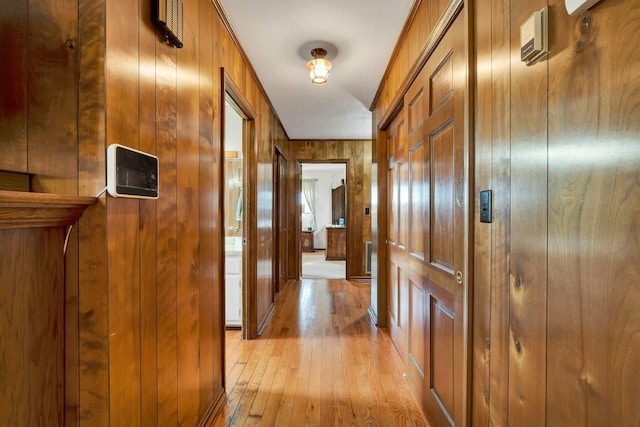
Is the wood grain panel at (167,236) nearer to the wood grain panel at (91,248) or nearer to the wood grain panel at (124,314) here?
the wood grain panel at (124,314)

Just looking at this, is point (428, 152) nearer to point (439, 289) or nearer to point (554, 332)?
point (439, 289)

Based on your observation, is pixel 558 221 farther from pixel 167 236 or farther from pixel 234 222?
pixel 234 222

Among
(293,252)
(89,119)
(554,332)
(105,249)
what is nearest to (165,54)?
(89,119)

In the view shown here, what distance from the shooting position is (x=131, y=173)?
0.98 meters

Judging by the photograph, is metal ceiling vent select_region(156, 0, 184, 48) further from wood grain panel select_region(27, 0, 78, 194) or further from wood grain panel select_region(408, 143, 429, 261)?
wood grain panel select_region(408, 143, 429, 261)

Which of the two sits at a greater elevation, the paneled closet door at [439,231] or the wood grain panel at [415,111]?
the wood grain panel at [415,111]

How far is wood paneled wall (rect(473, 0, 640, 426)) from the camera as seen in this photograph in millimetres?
605

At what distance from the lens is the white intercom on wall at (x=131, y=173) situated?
0.90 meters

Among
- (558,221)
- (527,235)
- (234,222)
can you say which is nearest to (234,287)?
(234,222)

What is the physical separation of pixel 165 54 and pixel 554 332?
163 centimetres

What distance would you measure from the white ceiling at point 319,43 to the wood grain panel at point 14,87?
3.82 feet

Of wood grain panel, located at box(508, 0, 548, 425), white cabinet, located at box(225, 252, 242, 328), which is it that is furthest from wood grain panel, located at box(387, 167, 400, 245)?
wood grain panel, located at box(508, 0, 548, 425)

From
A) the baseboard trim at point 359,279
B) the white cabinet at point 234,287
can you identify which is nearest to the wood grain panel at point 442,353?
the white cabinet at point 234,287

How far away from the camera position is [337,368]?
2.32m
